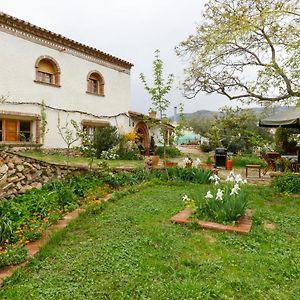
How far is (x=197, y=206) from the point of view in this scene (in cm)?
514

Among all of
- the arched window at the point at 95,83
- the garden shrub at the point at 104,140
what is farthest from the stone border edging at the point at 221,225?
the arched window at the point at 95,83

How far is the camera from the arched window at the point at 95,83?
16.4 metres

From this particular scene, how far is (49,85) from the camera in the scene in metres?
14.0

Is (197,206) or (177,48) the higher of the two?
(177,48)

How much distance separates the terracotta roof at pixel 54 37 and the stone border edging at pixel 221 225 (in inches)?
439

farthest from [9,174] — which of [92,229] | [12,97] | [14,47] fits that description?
[14,47]

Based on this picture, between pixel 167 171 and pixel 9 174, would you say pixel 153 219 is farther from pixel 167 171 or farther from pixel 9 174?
pixel 167 171

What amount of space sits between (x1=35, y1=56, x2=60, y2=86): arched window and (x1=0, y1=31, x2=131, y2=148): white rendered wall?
210 millimetres

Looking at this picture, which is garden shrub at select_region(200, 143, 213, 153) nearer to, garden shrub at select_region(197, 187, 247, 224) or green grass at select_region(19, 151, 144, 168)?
green grass at select_region(19, 151, 144, 168)

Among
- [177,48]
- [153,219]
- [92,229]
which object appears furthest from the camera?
[177,48]

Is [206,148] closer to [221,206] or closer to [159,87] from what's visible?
[159,87]

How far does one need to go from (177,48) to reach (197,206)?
5528 mm

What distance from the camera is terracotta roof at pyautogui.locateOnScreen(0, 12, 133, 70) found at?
12.0 m

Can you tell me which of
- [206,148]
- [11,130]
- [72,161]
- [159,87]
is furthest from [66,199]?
[206,148]
